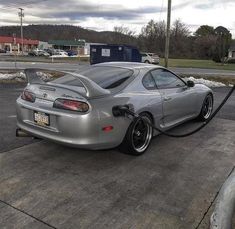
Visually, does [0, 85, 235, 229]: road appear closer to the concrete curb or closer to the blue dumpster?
the concrete curb

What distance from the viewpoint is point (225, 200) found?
273cm

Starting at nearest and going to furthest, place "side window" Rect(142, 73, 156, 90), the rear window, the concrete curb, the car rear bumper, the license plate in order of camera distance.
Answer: the concrete curb
the car rear bumper
the license plate
the rear window
"side window" Rect(142, 73, 156, 90)

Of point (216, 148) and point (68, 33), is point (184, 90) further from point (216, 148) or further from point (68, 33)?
point (68, 33)

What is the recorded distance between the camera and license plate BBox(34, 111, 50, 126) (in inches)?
163

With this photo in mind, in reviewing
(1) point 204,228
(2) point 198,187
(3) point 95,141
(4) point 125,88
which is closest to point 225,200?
(1) point 204,228

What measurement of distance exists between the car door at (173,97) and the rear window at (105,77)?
628 mm

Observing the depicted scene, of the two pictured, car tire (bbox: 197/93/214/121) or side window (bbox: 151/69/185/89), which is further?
car tire (bbox: 197/93/214/121)

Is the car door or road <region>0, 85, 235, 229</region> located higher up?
the car door

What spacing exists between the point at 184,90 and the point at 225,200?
335 cm

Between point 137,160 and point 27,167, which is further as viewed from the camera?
point 137,160

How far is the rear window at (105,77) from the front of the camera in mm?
4567

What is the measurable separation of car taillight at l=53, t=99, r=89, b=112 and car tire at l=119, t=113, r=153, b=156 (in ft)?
2.57

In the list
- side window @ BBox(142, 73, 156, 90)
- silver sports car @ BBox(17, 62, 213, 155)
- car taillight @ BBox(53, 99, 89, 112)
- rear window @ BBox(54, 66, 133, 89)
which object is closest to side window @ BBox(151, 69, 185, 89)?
silver sports car @ BBox(17, 62, 213, 155)

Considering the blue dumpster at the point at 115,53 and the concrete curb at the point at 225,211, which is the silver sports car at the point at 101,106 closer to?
the concrete curb at the point at 225,211
